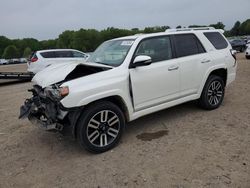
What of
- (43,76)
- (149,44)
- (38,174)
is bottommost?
(38,174)

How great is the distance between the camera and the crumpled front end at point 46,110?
3.95 meters

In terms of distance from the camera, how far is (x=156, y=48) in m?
4.91

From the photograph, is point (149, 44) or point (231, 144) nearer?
point (231, 144)

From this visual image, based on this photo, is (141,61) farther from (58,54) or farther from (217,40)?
(58,54)

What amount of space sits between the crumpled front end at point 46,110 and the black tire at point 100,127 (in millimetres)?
327

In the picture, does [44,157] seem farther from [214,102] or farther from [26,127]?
[214,102]

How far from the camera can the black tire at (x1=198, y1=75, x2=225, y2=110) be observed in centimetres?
564

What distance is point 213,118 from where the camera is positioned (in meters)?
5.32

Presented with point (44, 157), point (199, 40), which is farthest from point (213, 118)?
point (44, 157)

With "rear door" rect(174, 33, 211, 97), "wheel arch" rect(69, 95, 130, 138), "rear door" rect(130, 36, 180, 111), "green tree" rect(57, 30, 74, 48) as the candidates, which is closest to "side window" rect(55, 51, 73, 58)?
"rear door" rect(174, 33, 211, 97)

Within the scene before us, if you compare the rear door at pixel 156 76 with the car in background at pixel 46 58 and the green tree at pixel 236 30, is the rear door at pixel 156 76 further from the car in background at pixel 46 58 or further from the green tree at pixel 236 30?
the green tree at pixel 236 30

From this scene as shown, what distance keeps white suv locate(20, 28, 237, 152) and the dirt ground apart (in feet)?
1.32

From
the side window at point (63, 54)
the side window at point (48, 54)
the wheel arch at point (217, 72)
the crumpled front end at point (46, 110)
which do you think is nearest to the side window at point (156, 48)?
the wheel arch at point (217, 72)

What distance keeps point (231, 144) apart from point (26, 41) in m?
121
